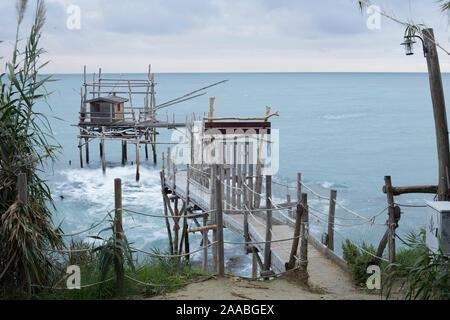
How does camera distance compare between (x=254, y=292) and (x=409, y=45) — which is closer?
(x=254, y=292)

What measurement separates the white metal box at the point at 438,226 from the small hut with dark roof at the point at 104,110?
70.2ft

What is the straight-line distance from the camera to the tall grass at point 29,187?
484 cm

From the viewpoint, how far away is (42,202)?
535 cm

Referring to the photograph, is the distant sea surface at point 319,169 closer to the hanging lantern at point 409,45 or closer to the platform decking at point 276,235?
the platform decking at point 276,235

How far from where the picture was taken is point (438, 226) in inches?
199

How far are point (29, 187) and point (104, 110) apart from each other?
21109 mm

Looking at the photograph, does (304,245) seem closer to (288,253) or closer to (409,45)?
(288,253)

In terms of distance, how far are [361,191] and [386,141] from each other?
62.2 feet

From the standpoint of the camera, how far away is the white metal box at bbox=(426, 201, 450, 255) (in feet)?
16.4

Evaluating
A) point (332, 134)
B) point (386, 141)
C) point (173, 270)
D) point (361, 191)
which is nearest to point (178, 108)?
point (332, 134)

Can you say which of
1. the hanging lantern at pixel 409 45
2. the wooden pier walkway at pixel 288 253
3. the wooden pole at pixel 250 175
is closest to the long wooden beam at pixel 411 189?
the wooden pier walkway at pixel 288 253

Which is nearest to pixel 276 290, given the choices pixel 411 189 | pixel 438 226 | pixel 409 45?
pixel 438 226

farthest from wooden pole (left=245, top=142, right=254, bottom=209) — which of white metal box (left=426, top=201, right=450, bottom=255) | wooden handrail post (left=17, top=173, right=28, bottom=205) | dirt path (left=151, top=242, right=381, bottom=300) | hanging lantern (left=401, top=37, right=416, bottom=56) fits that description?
wooden handrail post (left=17, top=173, right=28, bottom=205)

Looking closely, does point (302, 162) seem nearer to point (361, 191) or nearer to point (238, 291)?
point (361, 191)
